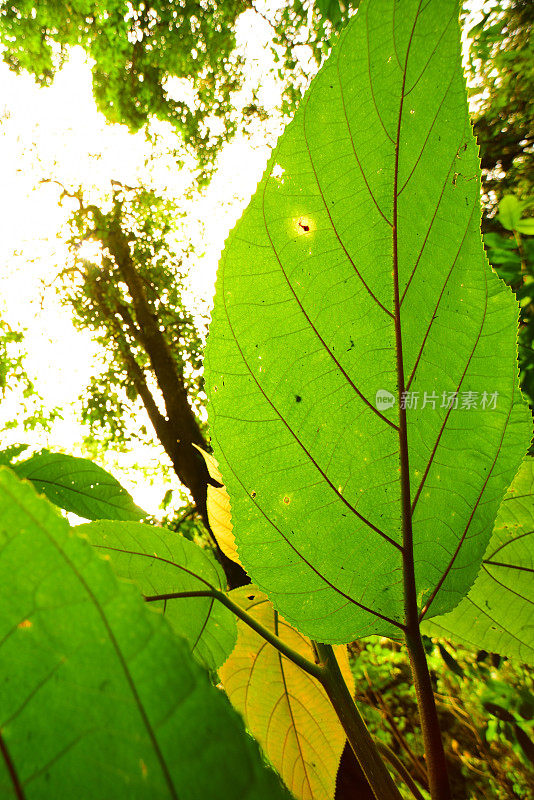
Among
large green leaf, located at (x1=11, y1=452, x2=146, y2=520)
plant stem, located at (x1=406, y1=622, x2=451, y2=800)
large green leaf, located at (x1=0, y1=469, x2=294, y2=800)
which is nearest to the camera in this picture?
large green leaf, located at (x1=0, y1=469, x2=294, y2=800)

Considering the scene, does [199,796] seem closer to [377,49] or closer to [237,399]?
[237,399]

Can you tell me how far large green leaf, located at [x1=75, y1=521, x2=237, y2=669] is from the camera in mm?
325

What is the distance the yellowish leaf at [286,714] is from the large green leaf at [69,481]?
0.20m

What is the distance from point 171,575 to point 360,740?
162mm

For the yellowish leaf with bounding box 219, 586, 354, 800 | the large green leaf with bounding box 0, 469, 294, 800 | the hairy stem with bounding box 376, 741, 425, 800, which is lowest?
the hairy stem with bounding box 376, 741, 425, 800

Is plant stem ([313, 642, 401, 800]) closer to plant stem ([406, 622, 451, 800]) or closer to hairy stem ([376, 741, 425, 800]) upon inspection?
plant stem ([406, 622, 451, 800])

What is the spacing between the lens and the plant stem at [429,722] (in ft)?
0.76

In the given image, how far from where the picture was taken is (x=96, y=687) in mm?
119

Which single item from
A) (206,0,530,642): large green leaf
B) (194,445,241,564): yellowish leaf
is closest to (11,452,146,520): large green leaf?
(194,445,241,564): yellowish leaf

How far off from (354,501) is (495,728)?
1652 millimetres

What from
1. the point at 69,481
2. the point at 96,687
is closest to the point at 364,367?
the point at 96,687

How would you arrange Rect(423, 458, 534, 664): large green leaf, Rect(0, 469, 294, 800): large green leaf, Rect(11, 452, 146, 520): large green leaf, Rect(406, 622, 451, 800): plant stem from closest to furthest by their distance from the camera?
Rect(0, 469, 294, 800): large green leaf, Rect(406, 622, 451, 800): plant stem, Rect(423, 458, 534, 664): large green leaf, Rect(11, 452, 146, 520): large green leaf

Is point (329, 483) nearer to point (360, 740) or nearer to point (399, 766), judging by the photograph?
point (360, 740)

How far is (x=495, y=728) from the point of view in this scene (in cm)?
142
